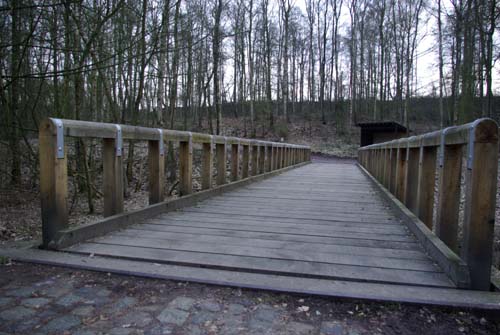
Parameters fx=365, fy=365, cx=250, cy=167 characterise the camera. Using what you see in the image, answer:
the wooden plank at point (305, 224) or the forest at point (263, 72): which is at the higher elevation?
the forest at point (263, 72)

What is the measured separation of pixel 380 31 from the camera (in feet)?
90.3

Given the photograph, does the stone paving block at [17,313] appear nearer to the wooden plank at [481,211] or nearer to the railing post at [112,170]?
the railing post at [112,170]

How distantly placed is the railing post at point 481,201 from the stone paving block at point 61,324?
2.10 m

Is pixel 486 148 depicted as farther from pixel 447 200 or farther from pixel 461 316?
pixel 461 316

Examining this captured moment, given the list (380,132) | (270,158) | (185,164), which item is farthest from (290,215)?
(380,132)

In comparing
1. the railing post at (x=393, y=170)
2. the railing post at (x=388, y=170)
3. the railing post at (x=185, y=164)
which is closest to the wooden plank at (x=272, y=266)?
the railing post at (x=185, y=164)

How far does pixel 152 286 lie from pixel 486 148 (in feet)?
6.67

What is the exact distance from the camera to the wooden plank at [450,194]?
8.46 feet

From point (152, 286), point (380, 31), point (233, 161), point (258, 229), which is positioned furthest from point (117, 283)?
point (380, 31)

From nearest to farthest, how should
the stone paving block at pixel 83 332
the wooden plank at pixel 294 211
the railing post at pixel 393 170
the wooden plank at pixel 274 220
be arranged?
the stone paving block at pixel 83 332, the wooden plank at pixel 274 220, the wooden plank at pixel 294 211, the railing post at pixel 393 170

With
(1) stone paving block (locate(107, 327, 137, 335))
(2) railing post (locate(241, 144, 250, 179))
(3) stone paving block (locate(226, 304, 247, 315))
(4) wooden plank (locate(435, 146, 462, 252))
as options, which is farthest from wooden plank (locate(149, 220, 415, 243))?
(2) railing post (locate(241, 144, 250, 179))

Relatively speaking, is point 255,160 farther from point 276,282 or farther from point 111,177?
point 276,282

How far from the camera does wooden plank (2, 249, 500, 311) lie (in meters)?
1.92

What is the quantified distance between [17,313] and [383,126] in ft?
77.0
